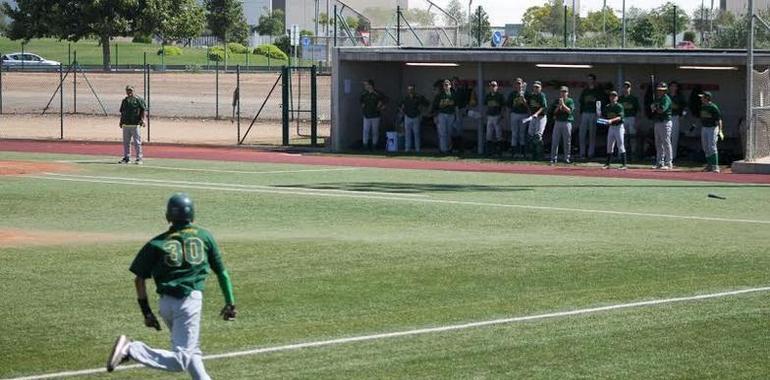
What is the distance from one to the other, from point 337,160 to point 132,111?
630 centimetres

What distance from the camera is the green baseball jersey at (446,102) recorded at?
118 feet

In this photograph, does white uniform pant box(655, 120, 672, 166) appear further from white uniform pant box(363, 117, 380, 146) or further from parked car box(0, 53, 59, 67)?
parked car box(0, 53, 59, 67)

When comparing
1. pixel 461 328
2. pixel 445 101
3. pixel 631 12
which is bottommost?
pixel 461 328

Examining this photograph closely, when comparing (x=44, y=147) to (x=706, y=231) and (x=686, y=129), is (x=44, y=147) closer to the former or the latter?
(x=686, y=129)

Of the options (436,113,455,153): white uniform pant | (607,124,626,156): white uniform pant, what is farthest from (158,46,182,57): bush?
(607,124,626,156): white uniform pant

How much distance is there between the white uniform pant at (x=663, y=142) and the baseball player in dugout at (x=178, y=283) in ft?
75.8

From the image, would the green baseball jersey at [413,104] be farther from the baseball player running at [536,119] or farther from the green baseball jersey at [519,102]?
the baseball player running at [536,119]

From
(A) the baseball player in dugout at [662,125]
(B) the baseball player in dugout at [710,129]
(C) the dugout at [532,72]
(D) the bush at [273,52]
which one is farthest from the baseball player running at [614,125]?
(D) the bush at [273,52]

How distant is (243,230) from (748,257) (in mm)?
7385

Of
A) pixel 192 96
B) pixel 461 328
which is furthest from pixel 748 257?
pixel 192 96

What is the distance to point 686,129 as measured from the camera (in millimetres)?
34938

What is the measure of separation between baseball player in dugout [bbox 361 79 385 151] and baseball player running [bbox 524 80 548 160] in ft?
15.8

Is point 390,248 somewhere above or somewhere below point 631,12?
below

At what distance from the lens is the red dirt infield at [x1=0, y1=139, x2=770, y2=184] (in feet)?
99.0
